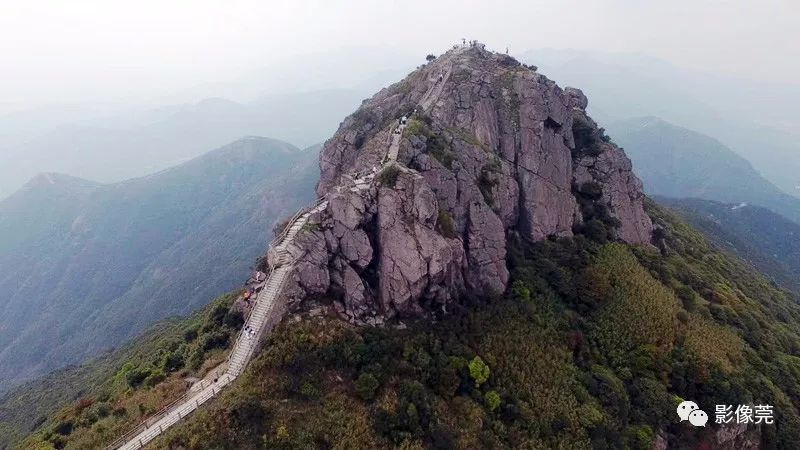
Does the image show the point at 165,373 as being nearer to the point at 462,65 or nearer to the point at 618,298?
the point at 618,298

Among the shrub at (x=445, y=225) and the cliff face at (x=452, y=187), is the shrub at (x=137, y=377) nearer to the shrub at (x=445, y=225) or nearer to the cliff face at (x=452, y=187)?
the cliff face at (x=452, y=187)

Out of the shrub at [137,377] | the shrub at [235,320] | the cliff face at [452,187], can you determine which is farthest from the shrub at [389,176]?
the shrub at [137,377]

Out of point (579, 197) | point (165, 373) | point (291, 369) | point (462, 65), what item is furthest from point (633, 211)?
point (165, 373)

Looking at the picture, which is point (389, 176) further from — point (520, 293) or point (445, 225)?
point (520, 293)

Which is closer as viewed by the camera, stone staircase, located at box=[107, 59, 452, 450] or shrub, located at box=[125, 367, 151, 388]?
stone staircase, located at box=[107, 59, 452, 450]

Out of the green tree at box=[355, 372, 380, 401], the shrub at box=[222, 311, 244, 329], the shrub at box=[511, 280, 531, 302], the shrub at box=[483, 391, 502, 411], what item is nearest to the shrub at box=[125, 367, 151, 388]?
the shrub at box=[222, 311, 244, 329]

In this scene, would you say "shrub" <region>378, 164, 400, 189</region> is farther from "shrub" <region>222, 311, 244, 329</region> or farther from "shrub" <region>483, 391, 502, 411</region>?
"shrub" <region>483, 391, 502, 411</region>

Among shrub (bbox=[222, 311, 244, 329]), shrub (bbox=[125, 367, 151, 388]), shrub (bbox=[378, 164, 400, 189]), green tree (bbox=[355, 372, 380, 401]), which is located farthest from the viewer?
shrub (bbox=[378, 164, 400, 189])

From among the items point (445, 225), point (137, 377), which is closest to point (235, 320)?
point (137, 377)
